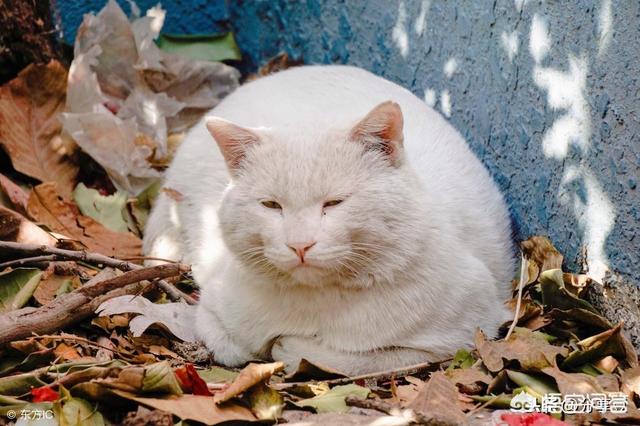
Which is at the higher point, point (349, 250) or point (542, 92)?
point (542, 92)

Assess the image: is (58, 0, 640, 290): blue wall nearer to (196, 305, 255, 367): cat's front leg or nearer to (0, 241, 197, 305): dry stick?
(196, 305, 255, 367): cat's front leg

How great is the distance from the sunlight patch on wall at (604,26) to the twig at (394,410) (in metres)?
1.37

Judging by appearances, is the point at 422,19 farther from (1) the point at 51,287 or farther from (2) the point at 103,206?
(1) the point at 51,287

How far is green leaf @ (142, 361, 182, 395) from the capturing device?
2520 millimetres

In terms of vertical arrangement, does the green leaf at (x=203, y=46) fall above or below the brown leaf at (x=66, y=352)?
above

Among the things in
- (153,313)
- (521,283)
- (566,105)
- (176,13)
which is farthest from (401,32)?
(153,313)

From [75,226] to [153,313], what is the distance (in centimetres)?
96

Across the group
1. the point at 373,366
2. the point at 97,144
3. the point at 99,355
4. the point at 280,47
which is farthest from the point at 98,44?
the point at 373,366

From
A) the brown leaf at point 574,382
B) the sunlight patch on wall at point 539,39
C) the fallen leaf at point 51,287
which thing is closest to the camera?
the brown leaf at point 574,382

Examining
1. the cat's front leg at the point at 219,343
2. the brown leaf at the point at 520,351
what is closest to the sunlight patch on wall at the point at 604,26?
the brown leaf at the point at 520,351

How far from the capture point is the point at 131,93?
4836 mm

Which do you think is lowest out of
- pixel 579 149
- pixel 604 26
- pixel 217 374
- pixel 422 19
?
pixel 217 374

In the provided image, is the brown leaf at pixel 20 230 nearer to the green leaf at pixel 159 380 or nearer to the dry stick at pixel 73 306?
the dry stick at pixel 73 306

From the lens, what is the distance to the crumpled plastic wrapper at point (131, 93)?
4402mm
